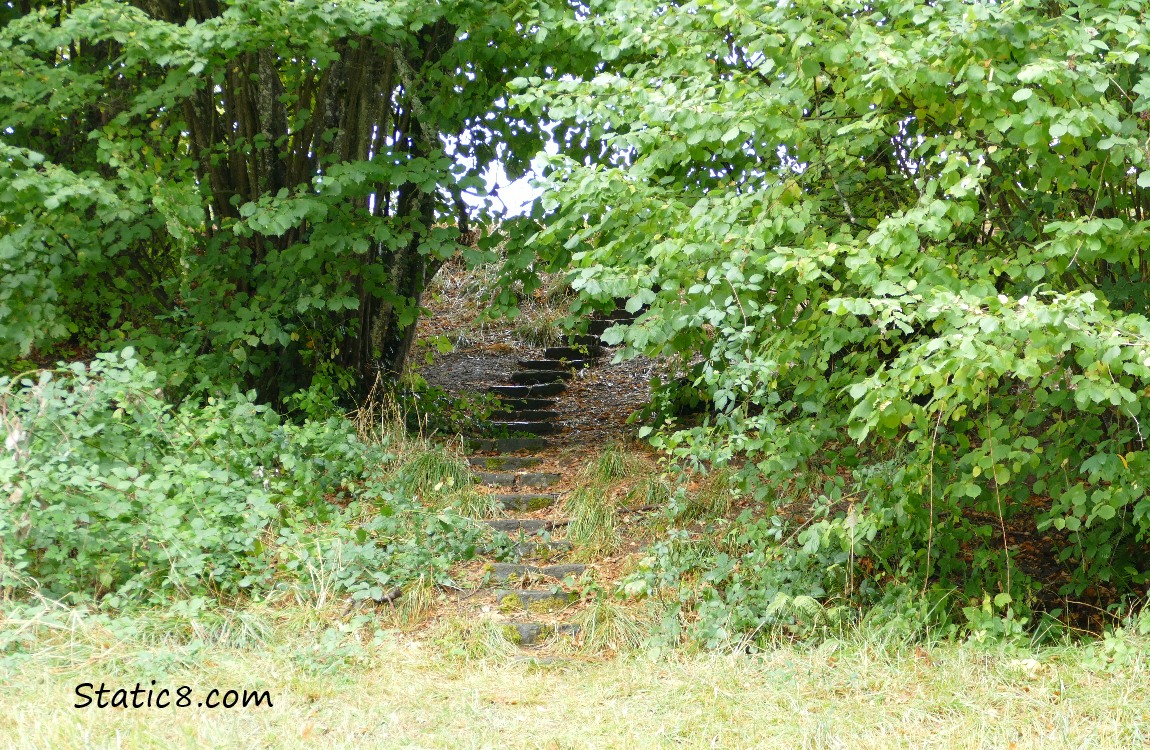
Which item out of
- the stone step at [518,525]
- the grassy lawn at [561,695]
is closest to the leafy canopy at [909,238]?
the grassy lawn at [561,695]

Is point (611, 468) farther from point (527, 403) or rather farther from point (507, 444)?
point (527, 403)

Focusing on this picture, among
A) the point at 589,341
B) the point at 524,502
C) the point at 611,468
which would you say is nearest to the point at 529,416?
the point at 589,341

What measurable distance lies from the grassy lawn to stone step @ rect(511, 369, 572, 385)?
6.25 m

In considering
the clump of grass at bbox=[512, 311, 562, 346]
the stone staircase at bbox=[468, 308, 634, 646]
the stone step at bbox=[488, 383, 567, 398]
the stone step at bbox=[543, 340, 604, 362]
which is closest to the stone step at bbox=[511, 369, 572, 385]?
the stone staircase at bbox=[468, 308, 634, 646]

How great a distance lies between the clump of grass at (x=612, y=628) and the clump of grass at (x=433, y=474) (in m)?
1.68

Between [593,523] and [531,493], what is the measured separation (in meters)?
0.92

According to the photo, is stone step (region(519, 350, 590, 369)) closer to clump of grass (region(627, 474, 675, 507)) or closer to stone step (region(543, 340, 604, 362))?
stone step (region(543, 340, 604, 362))

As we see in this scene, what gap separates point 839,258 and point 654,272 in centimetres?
95

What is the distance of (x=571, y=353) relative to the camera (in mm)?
11781

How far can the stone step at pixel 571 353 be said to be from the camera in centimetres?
1169

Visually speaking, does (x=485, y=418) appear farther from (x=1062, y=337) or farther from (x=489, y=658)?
(x=1062, y=337)

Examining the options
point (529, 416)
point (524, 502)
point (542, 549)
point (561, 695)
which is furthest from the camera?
point (529, 416)

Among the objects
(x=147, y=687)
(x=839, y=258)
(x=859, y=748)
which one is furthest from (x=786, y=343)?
(x=147, y=687)

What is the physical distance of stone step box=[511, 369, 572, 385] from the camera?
10.8m
